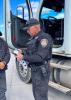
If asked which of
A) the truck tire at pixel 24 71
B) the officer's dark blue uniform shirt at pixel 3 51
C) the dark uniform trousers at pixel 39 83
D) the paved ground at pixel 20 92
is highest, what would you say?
the officer's dark blue uniform shirt at pixel 3 51

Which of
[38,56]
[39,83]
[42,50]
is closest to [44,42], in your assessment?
[42,50]

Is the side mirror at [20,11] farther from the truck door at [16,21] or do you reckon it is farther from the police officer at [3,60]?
the police officer at [3,60]

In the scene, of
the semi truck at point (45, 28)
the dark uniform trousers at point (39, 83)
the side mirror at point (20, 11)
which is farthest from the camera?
the side mirror at point (20, 11)

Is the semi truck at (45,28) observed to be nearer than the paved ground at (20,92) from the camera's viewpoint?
Yes

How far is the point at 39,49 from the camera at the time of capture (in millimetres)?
5164

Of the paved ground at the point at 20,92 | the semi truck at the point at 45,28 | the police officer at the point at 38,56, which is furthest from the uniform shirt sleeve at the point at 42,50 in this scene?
the paved ground at the point at 20,92

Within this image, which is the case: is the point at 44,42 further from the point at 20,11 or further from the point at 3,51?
the point at 20,11

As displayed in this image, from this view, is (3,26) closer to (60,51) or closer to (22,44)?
(22,44)

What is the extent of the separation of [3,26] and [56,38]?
4.49 ft

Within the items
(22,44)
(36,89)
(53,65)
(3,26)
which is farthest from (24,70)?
(36,89)

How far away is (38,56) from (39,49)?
0.36 ft

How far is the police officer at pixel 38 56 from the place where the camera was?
5.18 metres

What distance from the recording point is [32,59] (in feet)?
17.2

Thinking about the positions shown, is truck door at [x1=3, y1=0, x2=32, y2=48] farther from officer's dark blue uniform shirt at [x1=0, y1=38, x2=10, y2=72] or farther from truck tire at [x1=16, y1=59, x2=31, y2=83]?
officer's dark blue uniform shirt at [x1=0, y1=38, x2=10, y2=72]
